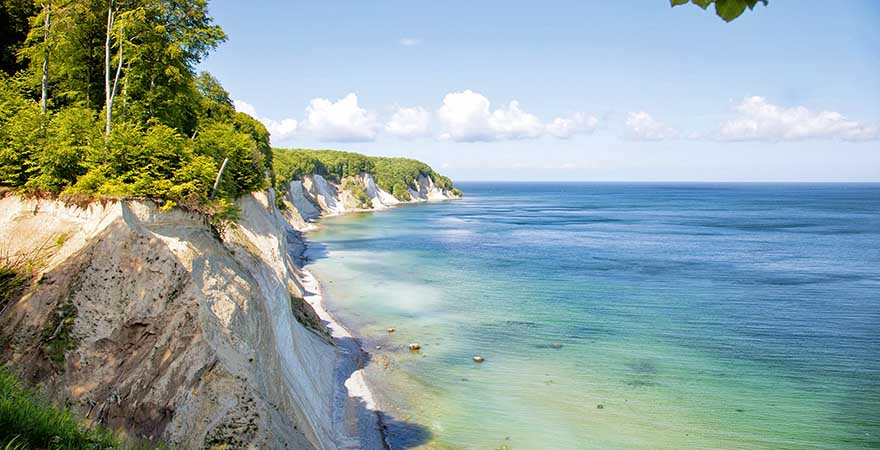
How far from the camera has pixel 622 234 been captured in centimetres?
7781

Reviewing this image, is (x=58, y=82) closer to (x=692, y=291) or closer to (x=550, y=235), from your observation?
(x=692, y=291)

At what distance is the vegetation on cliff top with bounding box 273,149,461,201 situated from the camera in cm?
10096

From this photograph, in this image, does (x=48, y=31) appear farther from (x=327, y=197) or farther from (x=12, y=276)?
(x=327, y=197)

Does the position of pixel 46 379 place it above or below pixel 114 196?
below

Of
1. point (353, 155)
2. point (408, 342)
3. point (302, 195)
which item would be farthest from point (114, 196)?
point (353, 155)

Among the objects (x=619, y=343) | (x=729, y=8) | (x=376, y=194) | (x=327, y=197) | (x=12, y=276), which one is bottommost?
(x=619, y=343)

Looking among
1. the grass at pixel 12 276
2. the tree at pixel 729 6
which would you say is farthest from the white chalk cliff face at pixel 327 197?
the tree at pixel 729 6

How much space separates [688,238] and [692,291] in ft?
115

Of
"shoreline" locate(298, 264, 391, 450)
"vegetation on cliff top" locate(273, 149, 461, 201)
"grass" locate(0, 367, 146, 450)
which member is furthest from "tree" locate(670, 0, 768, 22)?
"vegetation on cliff top" locate(273, 149, 461, 201)

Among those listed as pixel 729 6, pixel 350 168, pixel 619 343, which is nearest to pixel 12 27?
pixel 729 6

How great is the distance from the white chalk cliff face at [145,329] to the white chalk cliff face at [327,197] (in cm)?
6987

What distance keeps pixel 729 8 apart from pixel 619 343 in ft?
91.3

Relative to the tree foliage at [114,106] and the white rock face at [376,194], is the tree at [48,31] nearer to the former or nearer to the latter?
the tree foliage at [114,106]

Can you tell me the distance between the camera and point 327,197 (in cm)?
11750
